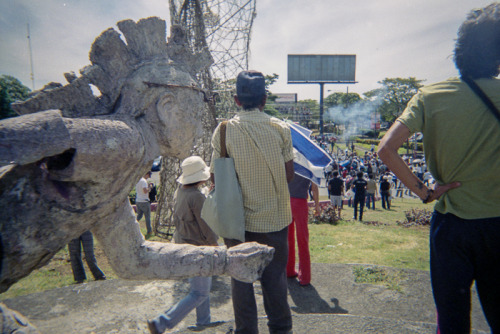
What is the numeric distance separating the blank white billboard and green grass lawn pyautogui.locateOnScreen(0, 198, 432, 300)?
27743mm

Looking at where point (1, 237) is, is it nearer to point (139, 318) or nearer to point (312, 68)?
point (139, 318)

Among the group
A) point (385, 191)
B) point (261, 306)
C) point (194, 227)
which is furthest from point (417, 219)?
point (194, 227)

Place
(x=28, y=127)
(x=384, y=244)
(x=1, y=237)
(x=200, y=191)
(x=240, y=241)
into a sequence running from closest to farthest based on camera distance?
1. (x=28, y=127)
2. (x=1, y=237)
3. (x=240, y=241)
4. (x=200, y=191)
5. (x=384, y=244)

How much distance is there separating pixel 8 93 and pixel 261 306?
24.7 metres

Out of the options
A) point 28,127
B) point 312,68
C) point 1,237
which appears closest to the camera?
point 28,127

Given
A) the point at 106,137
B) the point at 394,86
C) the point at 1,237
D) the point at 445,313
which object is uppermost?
the point at 394,86

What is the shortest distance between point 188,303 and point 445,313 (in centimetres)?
204

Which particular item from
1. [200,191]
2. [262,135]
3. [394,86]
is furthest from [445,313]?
[394,86]

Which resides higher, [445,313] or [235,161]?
[235,161]

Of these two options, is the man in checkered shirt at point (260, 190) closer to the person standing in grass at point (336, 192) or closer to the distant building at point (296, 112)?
the person standing in grass at point (336, 192)

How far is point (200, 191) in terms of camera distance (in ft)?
10.2

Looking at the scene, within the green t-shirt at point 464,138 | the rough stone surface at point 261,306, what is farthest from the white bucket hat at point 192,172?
the green t-shirt at point 464,138

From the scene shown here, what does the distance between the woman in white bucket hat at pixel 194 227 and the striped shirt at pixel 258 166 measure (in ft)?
3.30

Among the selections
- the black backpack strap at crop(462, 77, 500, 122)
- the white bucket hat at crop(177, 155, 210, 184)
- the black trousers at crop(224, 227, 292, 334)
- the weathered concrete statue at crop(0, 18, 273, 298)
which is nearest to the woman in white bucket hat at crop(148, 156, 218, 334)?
the white bucket hat at crop(177, 155, 210, 184)
